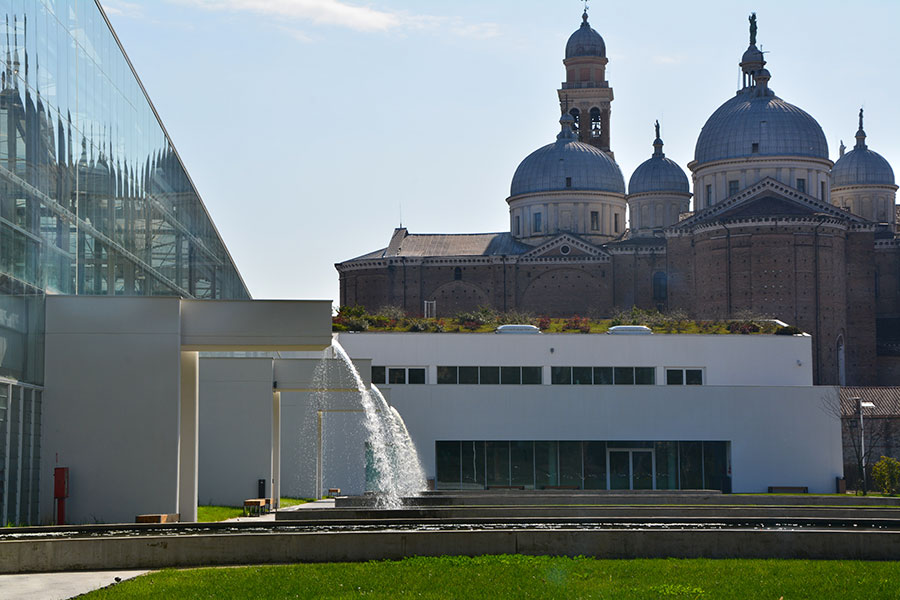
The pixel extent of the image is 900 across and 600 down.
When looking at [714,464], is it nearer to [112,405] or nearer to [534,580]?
[112,405]

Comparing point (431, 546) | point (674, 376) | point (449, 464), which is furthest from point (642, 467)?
point (431, 546)

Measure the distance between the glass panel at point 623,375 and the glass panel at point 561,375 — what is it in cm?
179

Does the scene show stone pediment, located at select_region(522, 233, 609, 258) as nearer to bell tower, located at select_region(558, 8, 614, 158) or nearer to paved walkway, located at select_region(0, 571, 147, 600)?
bell tower, located at select_region(558, 8, 614, 158)

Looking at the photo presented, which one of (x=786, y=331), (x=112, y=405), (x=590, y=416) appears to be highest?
(x=786, y=331)

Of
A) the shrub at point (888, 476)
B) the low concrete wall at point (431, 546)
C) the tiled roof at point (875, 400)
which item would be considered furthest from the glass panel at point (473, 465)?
the low concrete wall at point (431, 546)

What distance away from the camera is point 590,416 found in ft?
156

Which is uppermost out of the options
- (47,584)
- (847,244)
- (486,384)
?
(847,244)

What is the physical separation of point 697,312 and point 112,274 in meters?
52.4

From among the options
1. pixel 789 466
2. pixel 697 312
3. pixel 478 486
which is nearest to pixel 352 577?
pixel 478 486

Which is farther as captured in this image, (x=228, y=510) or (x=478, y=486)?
(x=478, y=486)

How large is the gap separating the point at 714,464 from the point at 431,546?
32.8m

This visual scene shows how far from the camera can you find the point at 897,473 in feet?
165

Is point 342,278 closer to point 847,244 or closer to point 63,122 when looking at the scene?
point 847,244

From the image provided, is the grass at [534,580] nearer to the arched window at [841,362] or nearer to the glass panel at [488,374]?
the glass panel at [488,374]
